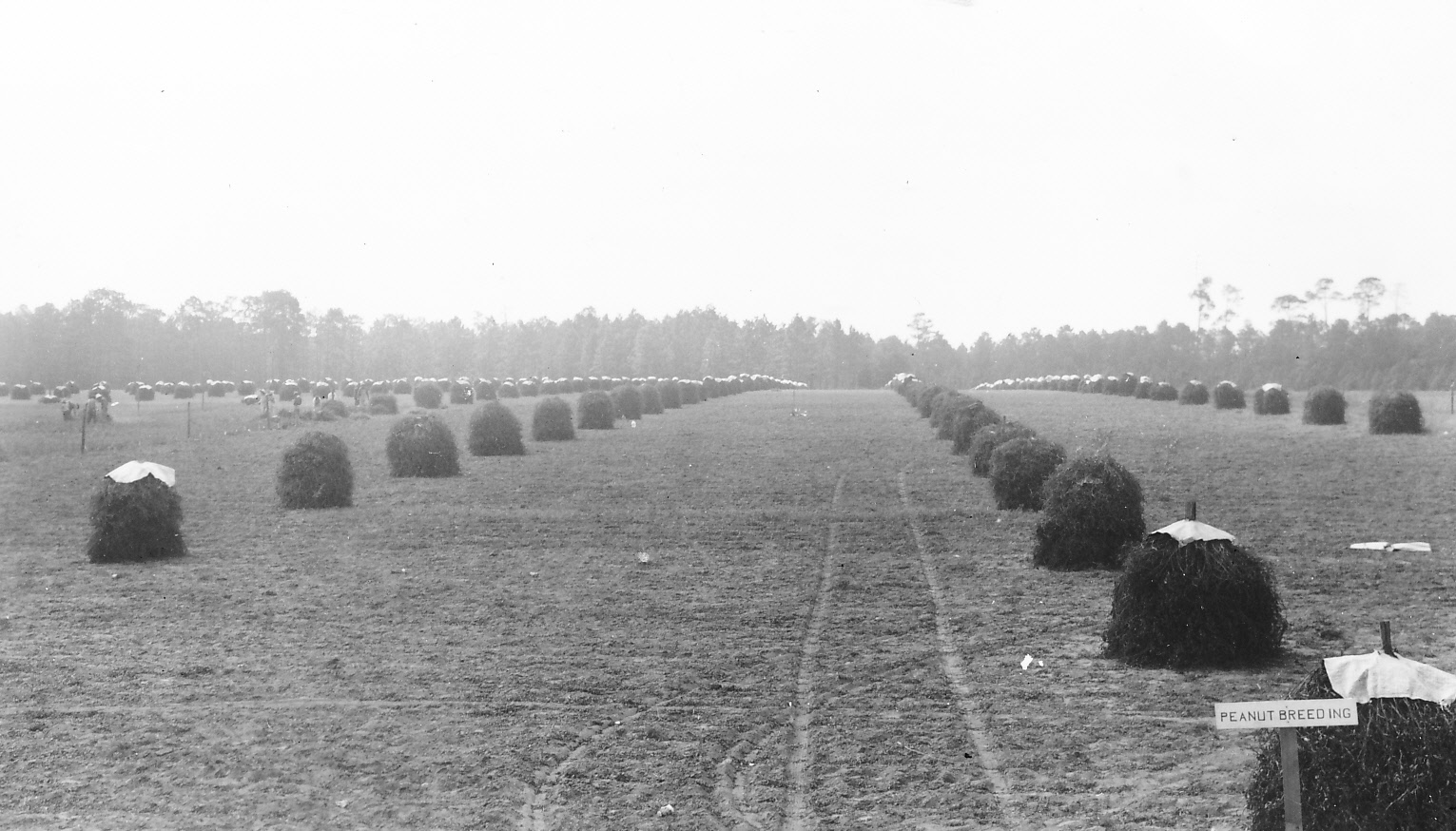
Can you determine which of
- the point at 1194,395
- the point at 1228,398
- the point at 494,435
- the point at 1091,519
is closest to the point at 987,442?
the point at 1091,519

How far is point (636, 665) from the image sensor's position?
7520mm

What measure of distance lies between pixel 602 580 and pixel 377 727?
4568 millimetres

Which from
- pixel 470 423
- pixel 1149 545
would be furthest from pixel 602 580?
pixel 470 423

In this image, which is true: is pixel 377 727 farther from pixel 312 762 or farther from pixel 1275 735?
pixel 1275 735

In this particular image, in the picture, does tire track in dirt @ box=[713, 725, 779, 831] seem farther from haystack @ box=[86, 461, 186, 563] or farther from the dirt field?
haystack @ box=[86, 461, 186, 563]

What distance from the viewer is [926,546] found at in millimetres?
12758

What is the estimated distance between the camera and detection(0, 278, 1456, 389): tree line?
159 feet

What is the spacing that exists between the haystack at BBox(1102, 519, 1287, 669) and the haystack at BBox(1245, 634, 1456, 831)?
331cm

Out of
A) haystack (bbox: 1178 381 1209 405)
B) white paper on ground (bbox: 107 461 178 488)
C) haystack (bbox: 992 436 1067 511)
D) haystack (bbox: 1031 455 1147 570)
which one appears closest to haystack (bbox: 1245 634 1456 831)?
haystack (bbox: 1031 455 1147 570)

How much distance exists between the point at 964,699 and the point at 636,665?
82.0 inches

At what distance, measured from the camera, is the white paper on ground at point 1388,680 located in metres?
3.82

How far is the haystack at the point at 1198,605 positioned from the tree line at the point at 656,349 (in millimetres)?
29604

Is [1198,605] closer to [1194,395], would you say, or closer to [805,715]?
[805,715]

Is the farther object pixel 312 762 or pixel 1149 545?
pixel 1149 545
